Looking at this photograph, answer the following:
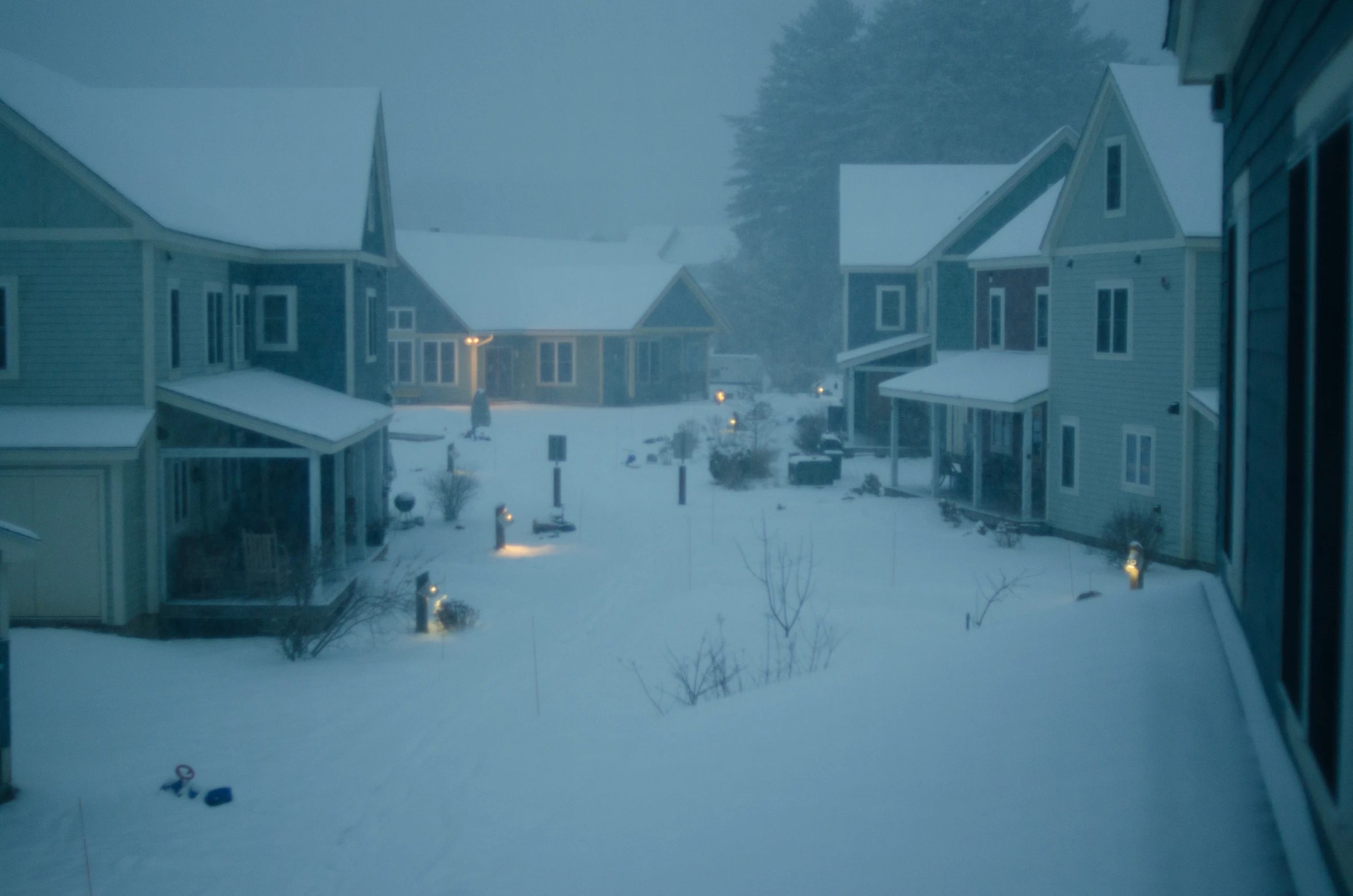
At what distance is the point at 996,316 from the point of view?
28.4 m

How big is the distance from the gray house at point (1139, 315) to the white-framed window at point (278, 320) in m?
14.2

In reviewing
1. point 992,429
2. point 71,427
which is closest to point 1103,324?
point 992,429

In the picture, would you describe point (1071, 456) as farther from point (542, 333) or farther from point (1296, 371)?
point (542, 333)

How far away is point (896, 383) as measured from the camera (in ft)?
92.9

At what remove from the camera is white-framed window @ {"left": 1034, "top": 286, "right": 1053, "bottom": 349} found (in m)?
26.1

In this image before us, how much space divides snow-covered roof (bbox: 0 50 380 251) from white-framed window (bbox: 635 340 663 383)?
23.0 m

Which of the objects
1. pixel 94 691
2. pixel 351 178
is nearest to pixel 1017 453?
pixel 351 178

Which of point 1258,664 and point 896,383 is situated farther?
point 896,383

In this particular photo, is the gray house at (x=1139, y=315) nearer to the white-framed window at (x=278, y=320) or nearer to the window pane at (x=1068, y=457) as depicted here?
the window pane at (x=1068, y=457)

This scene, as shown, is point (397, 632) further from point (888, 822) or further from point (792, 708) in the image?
point (888, 822)

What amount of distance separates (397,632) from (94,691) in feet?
14.2

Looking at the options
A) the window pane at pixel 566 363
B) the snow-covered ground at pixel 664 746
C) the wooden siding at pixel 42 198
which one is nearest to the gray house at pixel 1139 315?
the snow-covered ground at pixel 664 746

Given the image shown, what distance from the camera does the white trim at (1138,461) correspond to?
20.5m

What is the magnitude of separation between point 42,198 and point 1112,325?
56.4 feet
